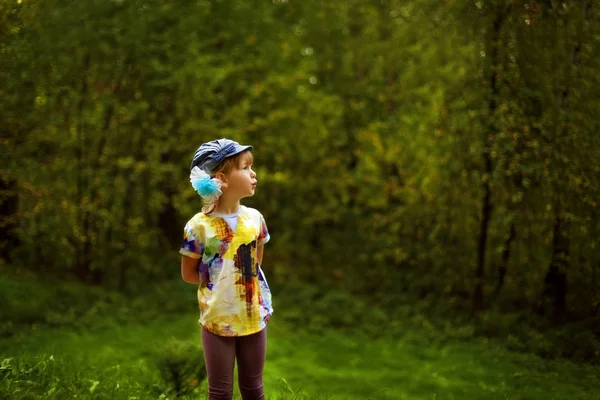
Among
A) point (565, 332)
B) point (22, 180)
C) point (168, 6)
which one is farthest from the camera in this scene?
point (168, 6)

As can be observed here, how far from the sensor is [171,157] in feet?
26.8

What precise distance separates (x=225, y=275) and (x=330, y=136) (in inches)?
292

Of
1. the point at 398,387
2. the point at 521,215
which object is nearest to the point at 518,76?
the point at 521,215

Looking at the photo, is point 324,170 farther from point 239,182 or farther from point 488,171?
point 239,182

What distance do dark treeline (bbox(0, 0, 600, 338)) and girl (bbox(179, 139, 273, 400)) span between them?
2.88 m

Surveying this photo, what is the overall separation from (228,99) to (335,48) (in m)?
2.93

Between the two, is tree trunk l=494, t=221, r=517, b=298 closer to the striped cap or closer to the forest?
the forest

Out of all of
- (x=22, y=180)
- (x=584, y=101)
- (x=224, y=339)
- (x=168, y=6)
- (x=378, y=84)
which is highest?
(x=168, y=6)

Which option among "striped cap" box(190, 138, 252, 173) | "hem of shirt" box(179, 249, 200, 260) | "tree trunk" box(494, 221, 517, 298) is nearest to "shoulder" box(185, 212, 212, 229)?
"hem of shirt" box(179, 249, 200, 260)

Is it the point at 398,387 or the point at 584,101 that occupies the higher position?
the point at 584,101

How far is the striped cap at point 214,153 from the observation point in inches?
115

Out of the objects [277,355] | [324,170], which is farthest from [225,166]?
[324,170]

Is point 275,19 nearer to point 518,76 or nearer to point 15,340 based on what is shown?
point 518,76

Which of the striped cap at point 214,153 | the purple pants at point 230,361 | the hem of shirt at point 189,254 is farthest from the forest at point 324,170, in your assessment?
the striped cap at point 214,153
